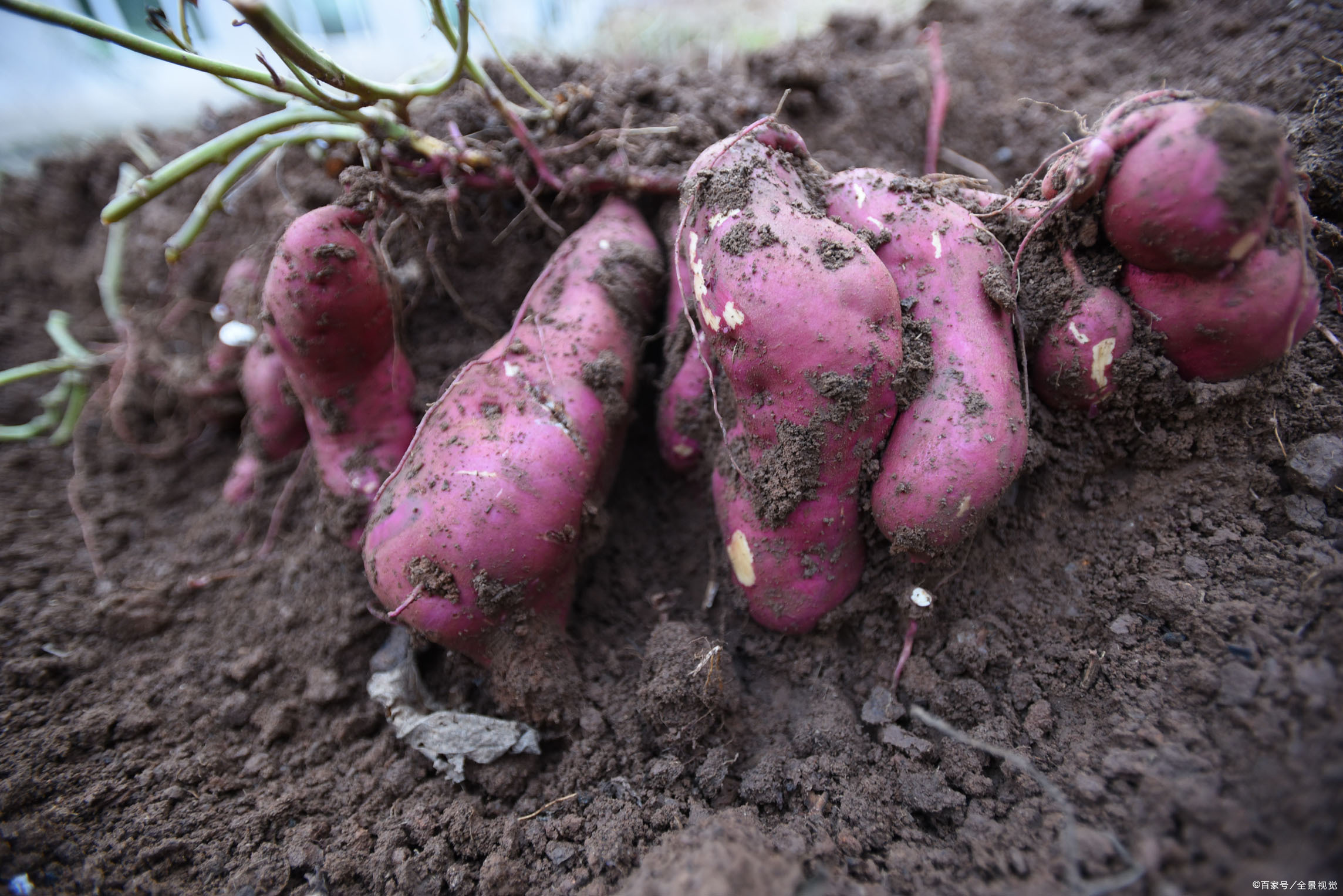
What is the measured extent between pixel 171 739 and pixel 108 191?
7.24ft

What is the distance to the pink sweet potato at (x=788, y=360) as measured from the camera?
1.01 m

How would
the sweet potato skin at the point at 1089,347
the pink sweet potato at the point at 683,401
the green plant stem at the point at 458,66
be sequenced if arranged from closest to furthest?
the sweet potato skin at the point at 1089,347 < the green plant stem at the point at 458,66 < the pink sweet potato at the point at 683,401

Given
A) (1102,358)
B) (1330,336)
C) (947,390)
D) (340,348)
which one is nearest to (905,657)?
(947,390)

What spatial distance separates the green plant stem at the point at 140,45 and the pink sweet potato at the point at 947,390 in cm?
107

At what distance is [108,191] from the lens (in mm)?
2334

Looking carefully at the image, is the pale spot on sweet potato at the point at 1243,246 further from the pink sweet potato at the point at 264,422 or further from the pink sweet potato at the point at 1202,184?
the pink sweet potato at the point at 264,422

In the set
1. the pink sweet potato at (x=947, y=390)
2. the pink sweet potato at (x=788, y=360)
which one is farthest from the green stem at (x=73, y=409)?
the pink sweet potato at (x=947, y=390)

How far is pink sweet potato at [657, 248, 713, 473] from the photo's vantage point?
1.30 meters

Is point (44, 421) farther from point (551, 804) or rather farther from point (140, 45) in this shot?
point (551, 804)

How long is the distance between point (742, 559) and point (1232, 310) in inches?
32.9

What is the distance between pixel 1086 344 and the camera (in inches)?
40.8

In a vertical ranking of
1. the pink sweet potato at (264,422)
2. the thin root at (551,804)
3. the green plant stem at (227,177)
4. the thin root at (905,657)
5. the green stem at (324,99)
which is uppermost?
the green stem at (324,99)

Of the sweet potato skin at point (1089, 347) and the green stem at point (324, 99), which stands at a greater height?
the green stem at point (324, 99)

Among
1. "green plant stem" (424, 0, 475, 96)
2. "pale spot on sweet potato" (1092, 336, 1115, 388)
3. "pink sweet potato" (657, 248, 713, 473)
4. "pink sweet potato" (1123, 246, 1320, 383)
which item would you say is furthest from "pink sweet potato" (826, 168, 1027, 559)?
"green plant stem" (424, 0, 475, 96)
